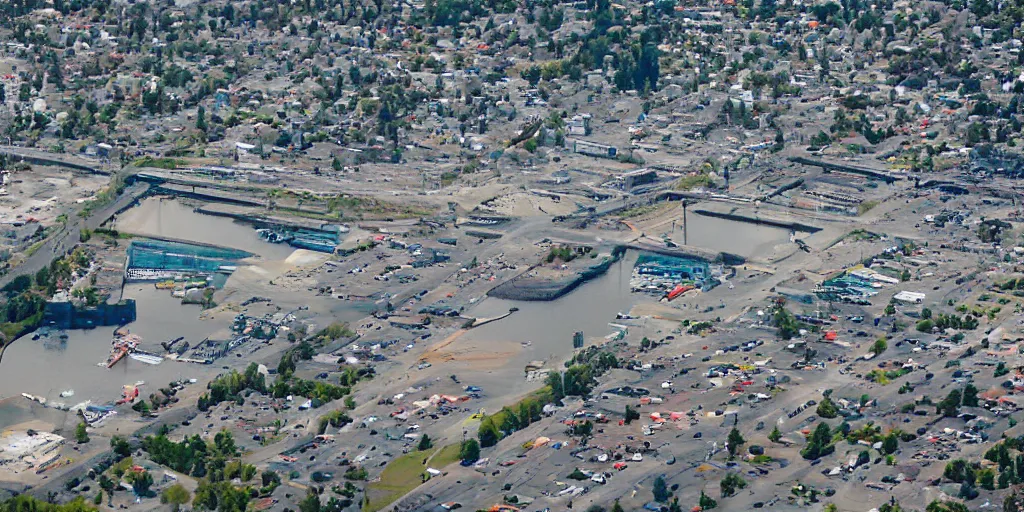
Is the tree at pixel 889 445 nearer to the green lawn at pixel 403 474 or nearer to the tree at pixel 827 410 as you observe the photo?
the tree at pixel 827 410

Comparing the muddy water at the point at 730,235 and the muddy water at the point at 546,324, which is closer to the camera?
the muddy water at the point at 546,324

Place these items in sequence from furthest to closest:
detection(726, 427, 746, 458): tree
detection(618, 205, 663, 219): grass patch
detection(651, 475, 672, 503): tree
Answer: detection(618, 205, 663, 219): grass patch, detection(726, 427, 746, 458): tree, detection(651, 475, 672, 503): tree

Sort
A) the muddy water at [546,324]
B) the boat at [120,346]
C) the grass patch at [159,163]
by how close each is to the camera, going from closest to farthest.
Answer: the muddy water at [546,324] → the boat at [120,346] → the grass patch at [159,163]

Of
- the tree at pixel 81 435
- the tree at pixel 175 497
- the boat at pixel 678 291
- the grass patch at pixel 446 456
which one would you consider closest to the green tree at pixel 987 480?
the grass patch at pixel 446 456

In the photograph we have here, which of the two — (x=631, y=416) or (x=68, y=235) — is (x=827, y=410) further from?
(x=68, y=235)

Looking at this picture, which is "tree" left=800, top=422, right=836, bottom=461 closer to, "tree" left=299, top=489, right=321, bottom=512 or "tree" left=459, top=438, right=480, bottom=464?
"tree" left=459, top=438, right=480, bottom=464

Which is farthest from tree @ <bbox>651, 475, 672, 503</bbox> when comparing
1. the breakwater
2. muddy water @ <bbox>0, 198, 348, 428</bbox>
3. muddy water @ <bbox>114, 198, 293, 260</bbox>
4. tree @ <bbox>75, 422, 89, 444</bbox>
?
the breakwater
